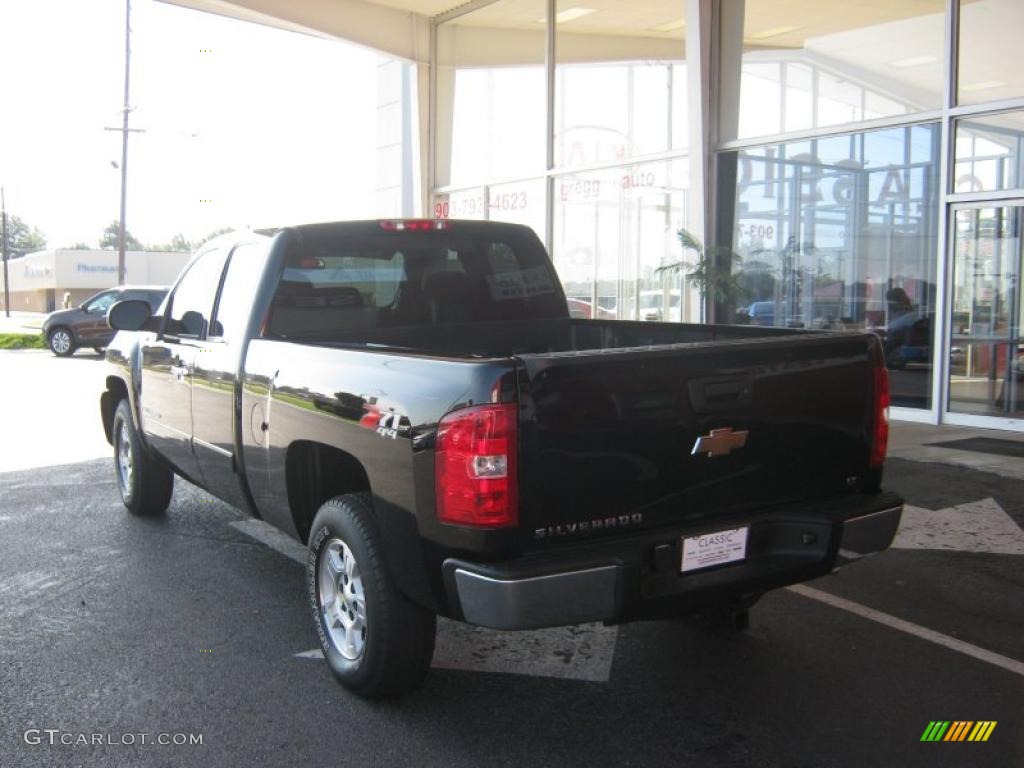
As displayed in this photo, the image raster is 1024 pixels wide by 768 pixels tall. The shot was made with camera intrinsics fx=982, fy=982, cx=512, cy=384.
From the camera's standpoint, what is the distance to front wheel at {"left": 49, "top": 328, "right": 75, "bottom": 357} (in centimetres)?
2366

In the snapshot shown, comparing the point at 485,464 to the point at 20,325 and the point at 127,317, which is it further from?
the point at 20,325

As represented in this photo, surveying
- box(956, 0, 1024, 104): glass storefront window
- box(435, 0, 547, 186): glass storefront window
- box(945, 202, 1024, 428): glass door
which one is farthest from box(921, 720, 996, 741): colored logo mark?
box(435, 0, 547, 186): glass storefront window

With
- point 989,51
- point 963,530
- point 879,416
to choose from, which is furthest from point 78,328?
point 879,416

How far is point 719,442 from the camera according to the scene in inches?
139

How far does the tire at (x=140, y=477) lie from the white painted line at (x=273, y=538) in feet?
1.87

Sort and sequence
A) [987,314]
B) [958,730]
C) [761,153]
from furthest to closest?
[761,153], [987,314], [958,730]

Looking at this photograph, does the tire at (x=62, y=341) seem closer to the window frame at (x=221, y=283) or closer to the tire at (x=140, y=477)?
the tire at (x=140, y=477)

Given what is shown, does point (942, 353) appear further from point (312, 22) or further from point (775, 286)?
point (312, 22)

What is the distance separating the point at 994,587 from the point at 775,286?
26.6ft

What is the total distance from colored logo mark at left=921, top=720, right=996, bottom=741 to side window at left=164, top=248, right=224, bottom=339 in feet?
13.1

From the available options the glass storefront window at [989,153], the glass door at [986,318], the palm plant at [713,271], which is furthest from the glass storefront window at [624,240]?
the glass storefront window at [989,153]

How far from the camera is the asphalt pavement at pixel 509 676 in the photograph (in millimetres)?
3434

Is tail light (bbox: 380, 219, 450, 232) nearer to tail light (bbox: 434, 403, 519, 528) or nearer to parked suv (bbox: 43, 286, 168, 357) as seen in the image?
tail light (bbox: 434, 403, 519, 528)

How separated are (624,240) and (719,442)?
39.9ft
